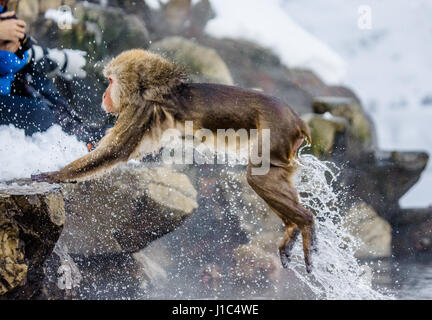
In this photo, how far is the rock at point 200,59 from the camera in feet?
11.1

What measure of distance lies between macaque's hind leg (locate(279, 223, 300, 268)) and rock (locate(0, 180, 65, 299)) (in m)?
1.09

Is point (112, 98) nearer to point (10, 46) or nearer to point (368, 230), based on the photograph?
point (10, 46)

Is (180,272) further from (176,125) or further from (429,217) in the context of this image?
(429,217)

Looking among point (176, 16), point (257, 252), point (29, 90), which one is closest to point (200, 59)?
point (176, 16)

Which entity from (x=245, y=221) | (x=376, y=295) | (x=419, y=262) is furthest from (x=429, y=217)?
(x=245, y=221)

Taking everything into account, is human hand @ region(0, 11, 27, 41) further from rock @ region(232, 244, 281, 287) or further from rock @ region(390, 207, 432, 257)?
rock @ region(390, 207, 432, 257)

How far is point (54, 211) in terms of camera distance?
2.05m

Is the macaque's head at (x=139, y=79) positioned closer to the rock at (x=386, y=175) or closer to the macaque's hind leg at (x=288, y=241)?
the macaque's hind leg at (x=288, y=241)

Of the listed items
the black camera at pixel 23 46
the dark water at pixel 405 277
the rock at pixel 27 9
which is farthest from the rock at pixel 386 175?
the rock at pixel 27 9

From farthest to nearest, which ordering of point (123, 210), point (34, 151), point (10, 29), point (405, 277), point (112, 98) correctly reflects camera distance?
point (405, 277), point (123, 210), point (34, 151), point (10, 29), point (112, 98)

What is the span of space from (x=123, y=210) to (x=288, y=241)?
3.91 feet

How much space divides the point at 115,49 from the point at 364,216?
2.32 m

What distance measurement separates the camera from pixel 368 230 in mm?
3404

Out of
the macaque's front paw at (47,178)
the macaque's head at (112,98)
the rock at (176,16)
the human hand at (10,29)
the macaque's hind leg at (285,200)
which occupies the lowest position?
the macaque's hind leg at (285,200)
